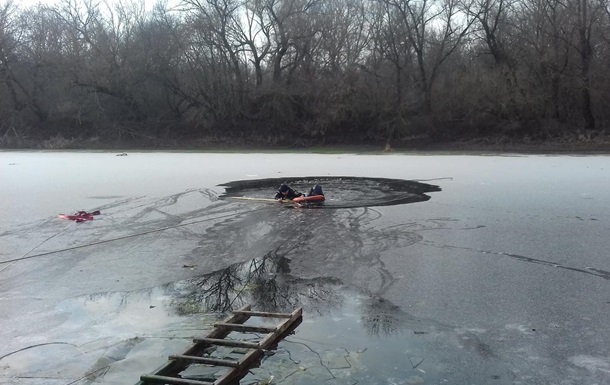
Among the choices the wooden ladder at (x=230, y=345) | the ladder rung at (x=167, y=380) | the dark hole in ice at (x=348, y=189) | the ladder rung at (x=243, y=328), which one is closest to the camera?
the ladder rung at (x=167, y=380)

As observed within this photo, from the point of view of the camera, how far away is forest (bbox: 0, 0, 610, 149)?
33062 millimetres


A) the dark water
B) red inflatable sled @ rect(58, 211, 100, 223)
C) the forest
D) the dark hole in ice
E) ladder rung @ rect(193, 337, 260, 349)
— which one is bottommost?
the dark water

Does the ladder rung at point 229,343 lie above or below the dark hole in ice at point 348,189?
below

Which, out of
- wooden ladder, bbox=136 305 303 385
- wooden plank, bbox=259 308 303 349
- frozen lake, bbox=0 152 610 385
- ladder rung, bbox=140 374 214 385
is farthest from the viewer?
wooden plank, bbox=259 308 303 349

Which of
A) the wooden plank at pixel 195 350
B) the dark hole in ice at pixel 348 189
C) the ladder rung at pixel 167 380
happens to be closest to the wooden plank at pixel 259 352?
the ladder rung at pixel 167 380

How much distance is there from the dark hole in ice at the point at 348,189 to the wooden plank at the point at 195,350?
242 inches

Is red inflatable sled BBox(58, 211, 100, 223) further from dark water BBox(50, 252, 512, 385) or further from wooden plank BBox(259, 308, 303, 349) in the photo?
wooden plank BBox(259, 308, 303, 349)

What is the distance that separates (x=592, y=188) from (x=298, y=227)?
714 cm

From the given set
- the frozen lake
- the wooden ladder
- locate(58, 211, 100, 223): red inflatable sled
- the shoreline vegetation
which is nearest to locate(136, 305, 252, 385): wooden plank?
the wooden ladder

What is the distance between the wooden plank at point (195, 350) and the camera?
3.80 m

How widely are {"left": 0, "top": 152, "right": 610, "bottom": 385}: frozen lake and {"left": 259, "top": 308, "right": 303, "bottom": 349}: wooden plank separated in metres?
0.10

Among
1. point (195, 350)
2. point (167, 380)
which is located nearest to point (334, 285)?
point (195, 350)

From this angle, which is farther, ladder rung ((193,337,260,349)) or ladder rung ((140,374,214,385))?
ladder rung ((193,337,260,349))

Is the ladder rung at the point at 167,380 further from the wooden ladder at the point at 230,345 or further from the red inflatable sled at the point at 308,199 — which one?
the red inflatable sled at the point at 308,199
